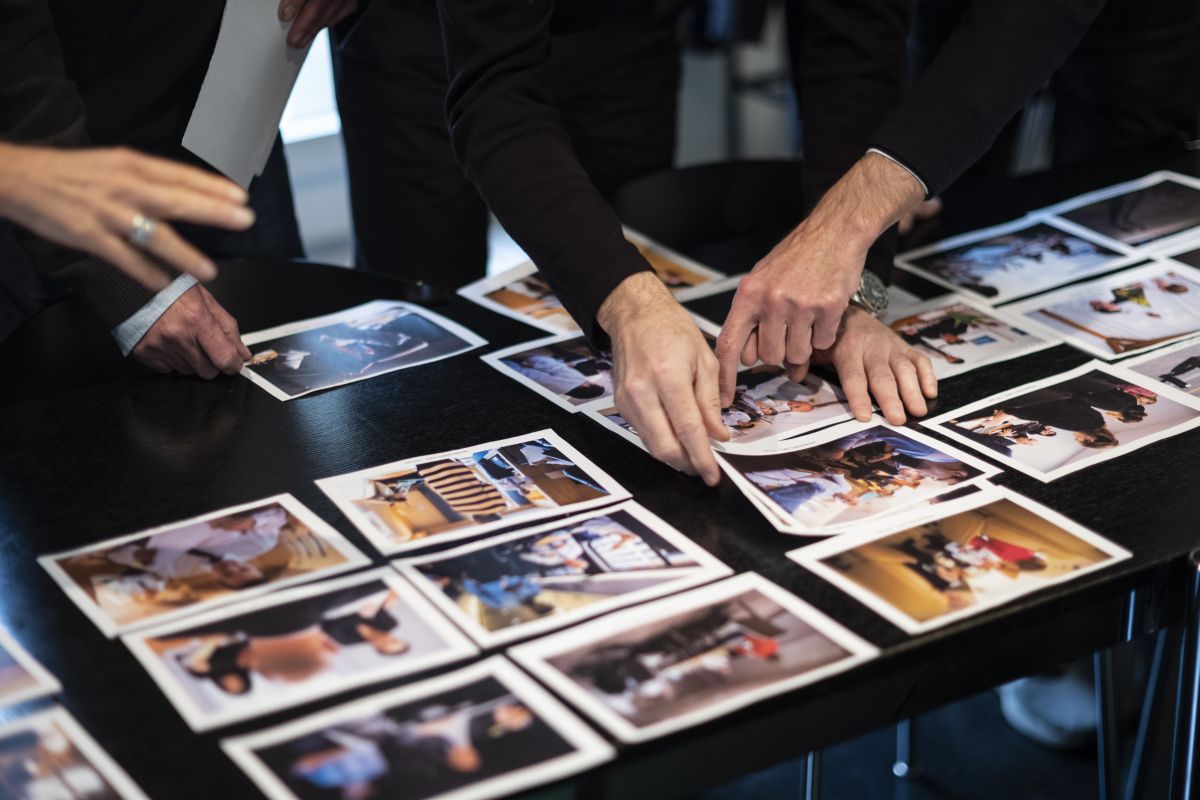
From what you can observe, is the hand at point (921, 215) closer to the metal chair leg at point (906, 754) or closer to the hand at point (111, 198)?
the metal chair leg at point (906, 754)

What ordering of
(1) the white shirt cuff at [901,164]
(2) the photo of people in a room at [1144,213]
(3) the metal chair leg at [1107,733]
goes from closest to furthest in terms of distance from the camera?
(1) the white shirt cuff at [901,164] → (3) the metal chair leg at [1107,733] → (2) the photo of people in a room at [1144,213]

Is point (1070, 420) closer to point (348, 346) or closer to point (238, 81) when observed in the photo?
point (348, 346)

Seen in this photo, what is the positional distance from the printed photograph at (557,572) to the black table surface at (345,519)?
4 cm

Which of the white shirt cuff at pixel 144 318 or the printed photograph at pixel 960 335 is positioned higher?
the white shirt cuff at pixel 144 318

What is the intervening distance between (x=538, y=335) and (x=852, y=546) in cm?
58

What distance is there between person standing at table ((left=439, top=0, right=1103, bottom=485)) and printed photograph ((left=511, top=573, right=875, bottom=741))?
260 millimetres

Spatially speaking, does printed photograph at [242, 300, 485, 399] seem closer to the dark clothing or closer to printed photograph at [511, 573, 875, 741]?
the dark clothing

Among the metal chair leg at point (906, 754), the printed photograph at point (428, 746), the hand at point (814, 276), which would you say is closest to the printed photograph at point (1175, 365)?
the hand at point (814, 276)

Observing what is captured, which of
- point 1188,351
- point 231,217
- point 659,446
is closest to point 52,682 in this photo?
point 231,217

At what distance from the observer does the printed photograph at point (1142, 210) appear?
1753 millimetres

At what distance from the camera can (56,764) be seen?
820mm

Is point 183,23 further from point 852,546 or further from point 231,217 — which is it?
point 852,546

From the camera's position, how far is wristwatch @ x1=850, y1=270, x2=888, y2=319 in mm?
1408

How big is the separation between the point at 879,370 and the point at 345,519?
58 cm
